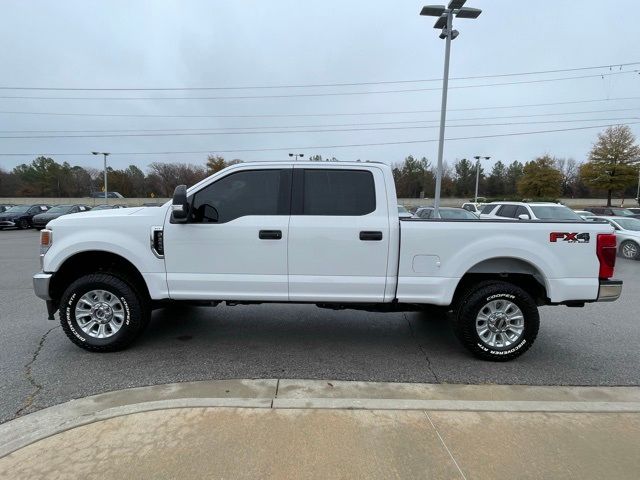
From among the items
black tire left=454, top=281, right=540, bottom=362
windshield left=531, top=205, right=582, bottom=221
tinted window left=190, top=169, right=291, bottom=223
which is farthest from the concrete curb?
windshield left=531, top=205, right=582, bottom=221

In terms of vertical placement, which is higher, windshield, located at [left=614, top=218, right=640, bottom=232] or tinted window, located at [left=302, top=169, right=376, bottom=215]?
tinted window, located at [left=302, top=169, right=376, bottom=215]

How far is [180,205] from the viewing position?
13.4 ft

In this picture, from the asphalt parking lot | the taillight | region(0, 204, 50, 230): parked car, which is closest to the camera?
the asphalt parking lot

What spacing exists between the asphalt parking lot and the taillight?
1070 mm

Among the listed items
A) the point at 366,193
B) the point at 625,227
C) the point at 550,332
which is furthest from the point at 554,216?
the point at 366,193

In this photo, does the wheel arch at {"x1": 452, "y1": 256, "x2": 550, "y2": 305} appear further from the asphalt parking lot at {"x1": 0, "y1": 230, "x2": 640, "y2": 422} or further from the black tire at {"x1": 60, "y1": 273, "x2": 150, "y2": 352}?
the black tire at {"x1": 60, "y1": 273, "x2": 150, "y2": 352}

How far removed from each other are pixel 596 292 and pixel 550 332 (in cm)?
137

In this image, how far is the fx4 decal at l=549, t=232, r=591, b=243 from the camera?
4184 millimetres

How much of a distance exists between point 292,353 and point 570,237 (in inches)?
127

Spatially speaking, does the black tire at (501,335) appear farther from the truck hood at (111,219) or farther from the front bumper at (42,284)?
the front bumper at (42,284)

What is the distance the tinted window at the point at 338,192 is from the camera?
172 inches

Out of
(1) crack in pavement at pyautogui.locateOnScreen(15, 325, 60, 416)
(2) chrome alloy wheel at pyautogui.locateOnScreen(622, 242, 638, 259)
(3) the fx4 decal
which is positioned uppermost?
(3) the fx4 decal

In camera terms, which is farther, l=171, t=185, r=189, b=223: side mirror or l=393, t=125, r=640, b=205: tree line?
l=393, t=125, r=640, b=205: tree line

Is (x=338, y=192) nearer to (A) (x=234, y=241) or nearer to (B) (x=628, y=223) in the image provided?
(A) (x=234, y=241)
